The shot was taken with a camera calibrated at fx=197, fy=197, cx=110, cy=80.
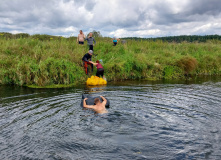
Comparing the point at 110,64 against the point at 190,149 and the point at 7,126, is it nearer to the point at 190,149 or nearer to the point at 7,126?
the point at 7,126

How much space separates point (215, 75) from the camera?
18.2 m

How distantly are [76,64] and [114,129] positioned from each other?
390 inches

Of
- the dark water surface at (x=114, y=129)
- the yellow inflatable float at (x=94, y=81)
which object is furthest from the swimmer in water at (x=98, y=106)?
the yellow inflatable float at (x=94, y=81)

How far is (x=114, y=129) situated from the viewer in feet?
19.6

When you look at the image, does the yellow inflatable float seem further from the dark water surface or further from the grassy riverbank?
the dark water surface

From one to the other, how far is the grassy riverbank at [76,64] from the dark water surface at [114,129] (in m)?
3.60

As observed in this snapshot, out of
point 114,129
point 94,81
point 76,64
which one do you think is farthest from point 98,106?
point 76,64

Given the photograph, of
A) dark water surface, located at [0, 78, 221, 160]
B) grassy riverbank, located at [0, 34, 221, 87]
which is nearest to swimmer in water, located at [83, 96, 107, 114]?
dark water surface, located at [0, 78, 221, 160]

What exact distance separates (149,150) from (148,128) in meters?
1.30

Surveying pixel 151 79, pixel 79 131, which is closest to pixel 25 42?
pixel 151 79

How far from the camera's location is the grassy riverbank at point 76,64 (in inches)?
511

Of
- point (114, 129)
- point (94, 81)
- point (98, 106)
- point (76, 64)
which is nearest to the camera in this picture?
point (114, 129)

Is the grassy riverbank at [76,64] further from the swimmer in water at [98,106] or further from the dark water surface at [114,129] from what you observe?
the swimmer in water at [98,106]

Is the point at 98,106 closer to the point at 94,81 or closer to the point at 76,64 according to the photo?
the point at 94,81
